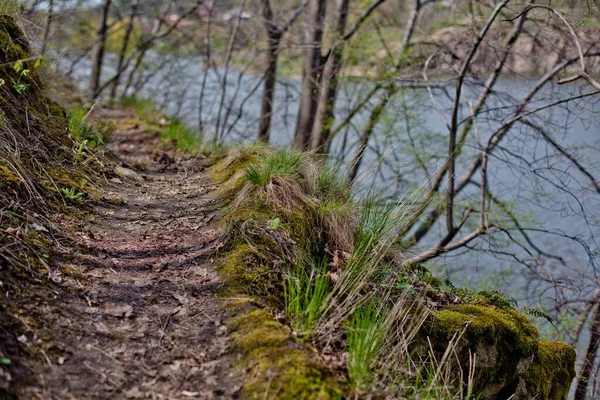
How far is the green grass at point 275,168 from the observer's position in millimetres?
3631

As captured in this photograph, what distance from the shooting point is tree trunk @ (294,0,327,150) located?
785cm

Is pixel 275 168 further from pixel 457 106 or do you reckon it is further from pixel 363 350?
pixel 457 106

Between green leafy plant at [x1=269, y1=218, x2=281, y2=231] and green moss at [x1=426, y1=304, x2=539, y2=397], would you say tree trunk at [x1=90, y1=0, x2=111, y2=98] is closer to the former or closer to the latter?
green leafy plant at [x1=269, y1=218, x2=281, y2=231]

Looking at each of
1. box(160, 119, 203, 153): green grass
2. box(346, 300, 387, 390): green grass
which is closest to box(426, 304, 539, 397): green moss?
box(346, 300, 387, 390): green grass

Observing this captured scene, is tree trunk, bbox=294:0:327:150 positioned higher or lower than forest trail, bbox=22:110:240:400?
higher

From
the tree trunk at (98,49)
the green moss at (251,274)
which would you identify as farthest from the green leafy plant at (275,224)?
the tree trunk at (98,49)

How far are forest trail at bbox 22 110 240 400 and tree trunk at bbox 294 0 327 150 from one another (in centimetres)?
432

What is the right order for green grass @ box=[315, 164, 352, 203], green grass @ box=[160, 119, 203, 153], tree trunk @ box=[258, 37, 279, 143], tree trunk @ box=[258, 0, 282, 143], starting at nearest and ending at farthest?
green grass @ box=[315, 164, 352, 203], green grass @ box=[160, 119, 203, 153], tree trunk @ box=[258, 0, 282, 143], tree trunk @ box=[258, 37, 279, 143]

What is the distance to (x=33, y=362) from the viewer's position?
1.98m

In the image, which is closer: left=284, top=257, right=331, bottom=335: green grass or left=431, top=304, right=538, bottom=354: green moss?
left=284, top=257, right=331, bottom=335: green grass

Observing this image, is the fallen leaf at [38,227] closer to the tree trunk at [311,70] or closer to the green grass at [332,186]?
the green grass at [332,186]

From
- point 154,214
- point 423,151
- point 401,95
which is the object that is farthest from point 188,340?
point 423,151

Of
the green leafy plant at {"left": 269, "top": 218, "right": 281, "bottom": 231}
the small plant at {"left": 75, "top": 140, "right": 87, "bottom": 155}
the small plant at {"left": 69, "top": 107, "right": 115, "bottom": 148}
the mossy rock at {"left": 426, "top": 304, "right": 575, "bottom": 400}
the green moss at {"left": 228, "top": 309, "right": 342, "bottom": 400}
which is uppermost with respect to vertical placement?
the small plant at {"left": 69, "top": 107, "right": 115, "bottom": 148}

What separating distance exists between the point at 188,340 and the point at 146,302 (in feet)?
1.27
